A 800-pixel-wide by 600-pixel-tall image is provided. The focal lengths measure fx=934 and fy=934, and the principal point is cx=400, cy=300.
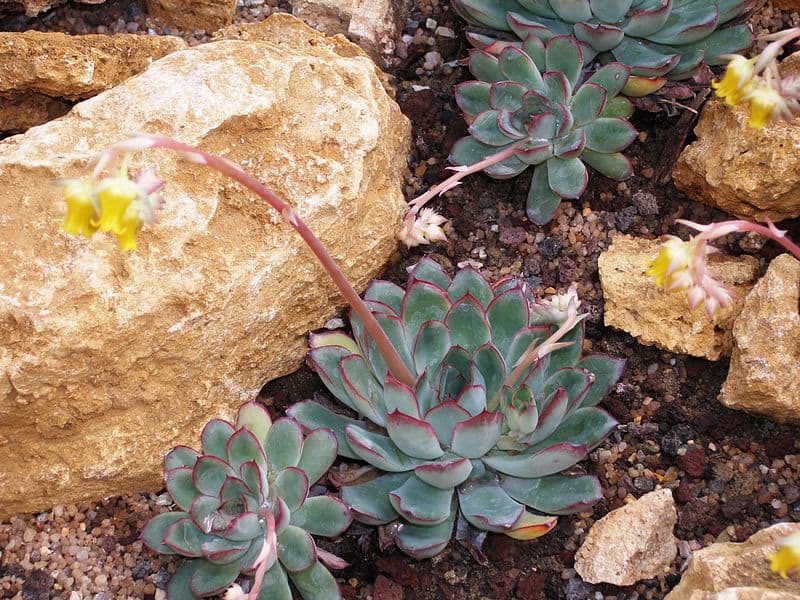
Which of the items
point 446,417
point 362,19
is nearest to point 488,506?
point 446,417

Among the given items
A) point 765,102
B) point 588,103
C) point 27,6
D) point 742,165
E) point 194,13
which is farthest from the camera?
point 194,13

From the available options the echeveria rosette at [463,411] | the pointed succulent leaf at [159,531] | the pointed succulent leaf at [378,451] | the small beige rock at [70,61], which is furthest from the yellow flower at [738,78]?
the small beige rock at [70,61]

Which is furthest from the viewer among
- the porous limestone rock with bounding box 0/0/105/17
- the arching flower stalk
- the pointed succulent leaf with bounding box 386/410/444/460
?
the porous limestone rock with bounding box 0/0/105/17

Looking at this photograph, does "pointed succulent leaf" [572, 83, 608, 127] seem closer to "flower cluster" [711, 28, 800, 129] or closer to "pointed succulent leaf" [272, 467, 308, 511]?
Result: "flower cluster" [711, 28, 800, 129]

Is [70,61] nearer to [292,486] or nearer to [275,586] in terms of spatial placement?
[292,486]

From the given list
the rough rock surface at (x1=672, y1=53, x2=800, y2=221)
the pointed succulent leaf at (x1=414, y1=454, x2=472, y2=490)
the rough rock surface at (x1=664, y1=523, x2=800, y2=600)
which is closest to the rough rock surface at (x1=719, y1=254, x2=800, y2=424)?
the rough rock surface at (x1=672, y1=53, x2=800, y2=221)
